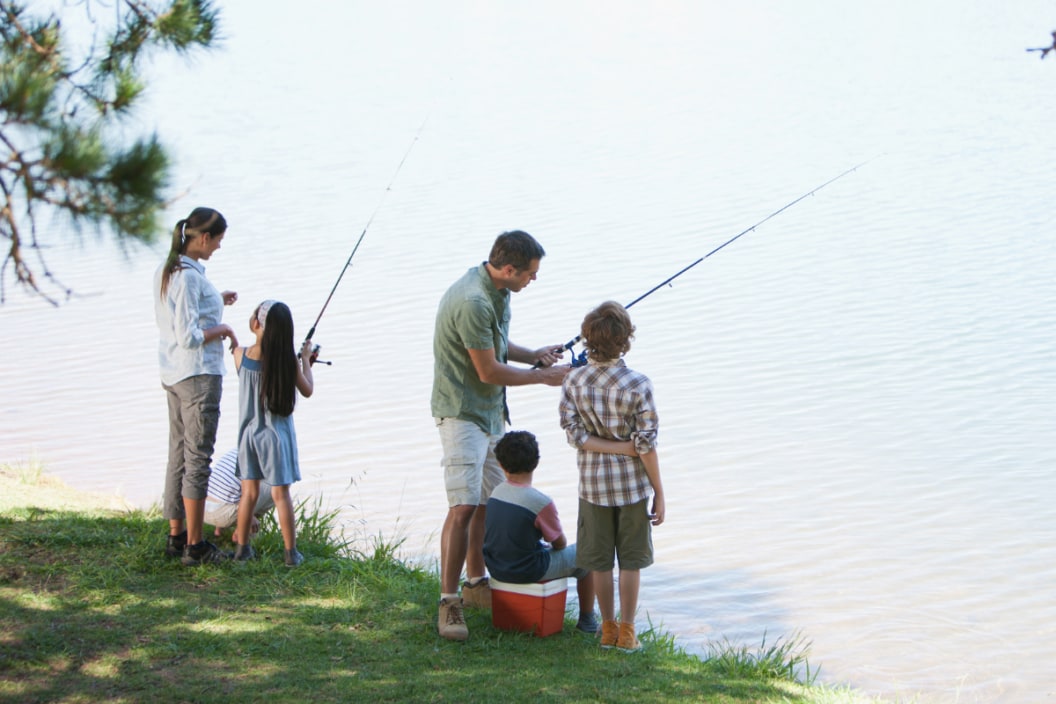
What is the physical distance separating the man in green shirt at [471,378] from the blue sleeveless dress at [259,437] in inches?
27.9

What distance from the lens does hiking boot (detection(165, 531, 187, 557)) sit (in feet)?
16.5

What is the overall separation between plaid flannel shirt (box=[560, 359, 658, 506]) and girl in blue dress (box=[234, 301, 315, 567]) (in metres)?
1.16

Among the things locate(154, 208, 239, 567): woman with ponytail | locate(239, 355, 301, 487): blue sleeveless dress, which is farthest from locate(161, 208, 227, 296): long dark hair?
locate(239, 355, 301, 487): blue sleeveless dress

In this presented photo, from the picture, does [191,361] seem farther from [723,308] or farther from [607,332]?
[723,308]

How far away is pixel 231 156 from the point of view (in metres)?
17.4

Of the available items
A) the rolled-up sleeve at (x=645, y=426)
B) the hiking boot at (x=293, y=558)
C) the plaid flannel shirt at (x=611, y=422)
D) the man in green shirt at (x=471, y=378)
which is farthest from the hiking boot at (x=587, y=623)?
the hiking boot at (x=293, y=558)

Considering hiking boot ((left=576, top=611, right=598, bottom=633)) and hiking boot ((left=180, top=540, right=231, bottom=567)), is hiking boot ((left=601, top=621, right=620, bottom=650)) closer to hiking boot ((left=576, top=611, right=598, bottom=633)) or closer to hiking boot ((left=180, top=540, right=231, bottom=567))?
hiking boot ((left=576, top=611, right=598, bottom=633))

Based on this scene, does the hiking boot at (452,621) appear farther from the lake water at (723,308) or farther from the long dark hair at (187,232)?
the long dark hair at (187,232)

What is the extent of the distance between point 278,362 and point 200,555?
79 cm

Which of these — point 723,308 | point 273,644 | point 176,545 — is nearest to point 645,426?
point 273,644

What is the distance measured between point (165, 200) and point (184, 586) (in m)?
1.93

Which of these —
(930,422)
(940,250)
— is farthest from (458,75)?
(930,422)

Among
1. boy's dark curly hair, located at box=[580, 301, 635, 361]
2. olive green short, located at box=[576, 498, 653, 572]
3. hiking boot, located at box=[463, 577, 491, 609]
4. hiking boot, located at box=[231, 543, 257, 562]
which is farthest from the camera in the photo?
hiking boot, located at box=[231, 543, 257, 562]

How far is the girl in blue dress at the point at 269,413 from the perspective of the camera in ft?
16.0
